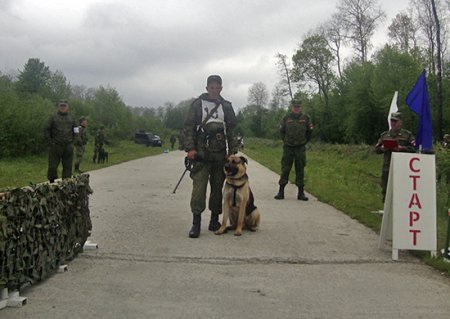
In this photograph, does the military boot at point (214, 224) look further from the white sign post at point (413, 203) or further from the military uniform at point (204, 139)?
the white sign post at point (413, 203)

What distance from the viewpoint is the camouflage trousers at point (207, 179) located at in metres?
6.78

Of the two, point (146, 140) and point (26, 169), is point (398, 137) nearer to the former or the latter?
point (26, 169)

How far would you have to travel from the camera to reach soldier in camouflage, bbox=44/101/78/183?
11.0m

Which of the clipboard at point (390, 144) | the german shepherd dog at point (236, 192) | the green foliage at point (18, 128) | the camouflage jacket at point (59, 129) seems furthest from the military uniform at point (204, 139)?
the green foliage at point (18, 128)

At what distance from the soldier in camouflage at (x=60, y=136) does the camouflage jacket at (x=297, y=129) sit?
4846 millimetres

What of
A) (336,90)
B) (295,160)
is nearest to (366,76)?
(336,90)

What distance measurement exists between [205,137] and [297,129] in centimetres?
425

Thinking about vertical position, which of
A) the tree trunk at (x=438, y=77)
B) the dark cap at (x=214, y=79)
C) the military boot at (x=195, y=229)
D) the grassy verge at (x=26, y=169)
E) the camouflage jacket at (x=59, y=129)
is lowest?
the military boot at (x=195, y=229)

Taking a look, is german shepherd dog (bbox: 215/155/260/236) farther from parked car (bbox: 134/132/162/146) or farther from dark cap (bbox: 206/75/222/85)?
parked car (bbox: 134/132/162/146)

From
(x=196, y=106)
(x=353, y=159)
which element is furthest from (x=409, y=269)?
(x=353, y=159)

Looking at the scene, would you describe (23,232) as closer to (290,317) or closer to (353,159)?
(290,317)

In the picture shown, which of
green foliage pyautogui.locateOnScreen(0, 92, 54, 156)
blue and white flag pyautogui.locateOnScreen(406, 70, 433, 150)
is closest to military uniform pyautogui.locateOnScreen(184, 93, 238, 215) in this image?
A: blue and white flag pyautogui.locateOnScreen(406, 70, 433, 150)

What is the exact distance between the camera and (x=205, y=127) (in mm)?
6844

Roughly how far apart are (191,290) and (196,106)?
3.15 meters
